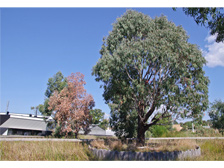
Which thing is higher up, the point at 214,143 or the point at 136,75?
the point at 136,75

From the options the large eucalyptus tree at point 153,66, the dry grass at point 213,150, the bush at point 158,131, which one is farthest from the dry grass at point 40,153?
the bush at point 158,131

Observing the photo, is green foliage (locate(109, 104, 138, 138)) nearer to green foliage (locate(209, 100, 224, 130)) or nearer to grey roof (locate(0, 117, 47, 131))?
green foliage (locate(209, 100, 224, 130))

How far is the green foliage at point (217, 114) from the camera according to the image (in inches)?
818

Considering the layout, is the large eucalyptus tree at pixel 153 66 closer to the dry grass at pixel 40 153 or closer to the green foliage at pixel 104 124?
the dry grass at pixel 40 153

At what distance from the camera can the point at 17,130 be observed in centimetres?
2616

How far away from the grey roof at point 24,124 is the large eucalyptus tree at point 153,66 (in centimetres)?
2028

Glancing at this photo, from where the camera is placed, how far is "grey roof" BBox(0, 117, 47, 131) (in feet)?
82.2

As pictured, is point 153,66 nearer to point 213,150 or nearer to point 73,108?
point 213,150

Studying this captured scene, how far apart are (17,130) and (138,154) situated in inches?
1008

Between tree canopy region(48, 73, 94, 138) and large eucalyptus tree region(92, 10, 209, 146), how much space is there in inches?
239

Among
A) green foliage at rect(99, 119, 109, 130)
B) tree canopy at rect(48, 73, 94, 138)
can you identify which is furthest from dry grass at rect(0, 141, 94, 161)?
green foliage at rect(99, 119, 109, 130)

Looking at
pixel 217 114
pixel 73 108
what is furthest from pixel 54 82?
pixel 217 114
